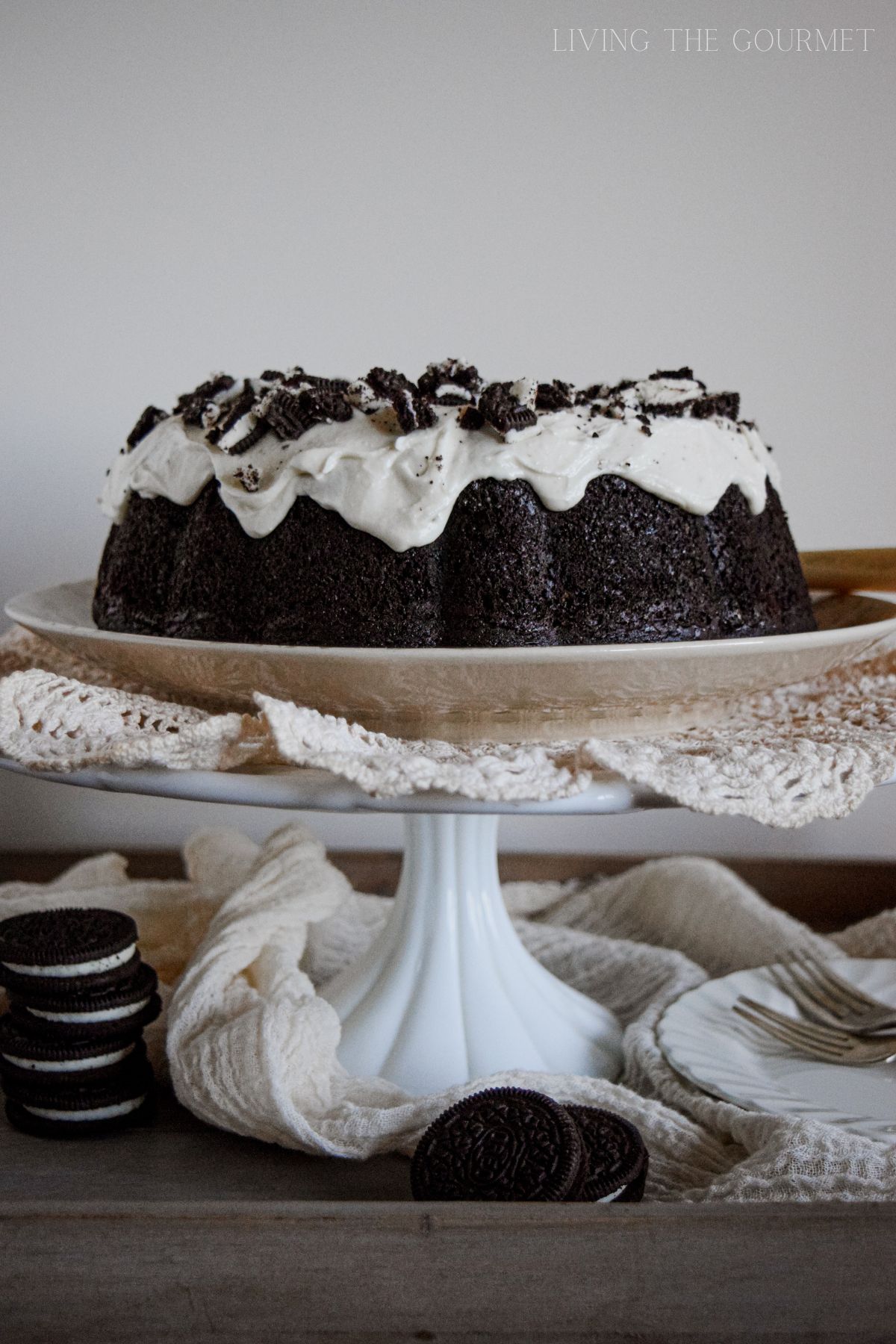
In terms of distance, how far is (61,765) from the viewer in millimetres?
762

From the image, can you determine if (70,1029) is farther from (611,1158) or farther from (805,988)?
(805,988)

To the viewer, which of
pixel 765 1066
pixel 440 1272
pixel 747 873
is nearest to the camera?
pixel 440 1272

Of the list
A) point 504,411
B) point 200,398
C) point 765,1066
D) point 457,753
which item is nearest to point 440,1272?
point 457,753

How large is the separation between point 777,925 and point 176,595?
66cm

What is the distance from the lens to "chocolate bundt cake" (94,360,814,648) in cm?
85

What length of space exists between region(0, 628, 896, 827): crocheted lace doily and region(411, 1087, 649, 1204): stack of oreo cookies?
0.72ft

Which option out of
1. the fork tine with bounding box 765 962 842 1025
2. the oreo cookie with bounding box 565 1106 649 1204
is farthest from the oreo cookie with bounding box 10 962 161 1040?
the fork tine with bounding box 765 962 842 1025

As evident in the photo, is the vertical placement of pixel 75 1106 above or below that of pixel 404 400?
below

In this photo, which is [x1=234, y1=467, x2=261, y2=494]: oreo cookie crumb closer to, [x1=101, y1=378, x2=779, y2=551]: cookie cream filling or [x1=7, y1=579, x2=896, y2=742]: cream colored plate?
[x1=101, y1=378, x2=779, y2=551]: cookie cream filling

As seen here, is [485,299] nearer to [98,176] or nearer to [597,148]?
[597,148]

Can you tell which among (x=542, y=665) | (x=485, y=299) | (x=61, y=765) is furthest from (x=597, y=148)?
(x=61, y=765)

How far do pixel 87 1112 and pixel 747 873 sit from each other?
849 mm

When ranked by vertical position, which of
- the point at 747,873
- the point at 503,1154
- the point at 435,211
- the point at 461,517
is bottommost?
the point at 747,873

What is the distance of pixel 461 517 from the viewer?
0.86m
